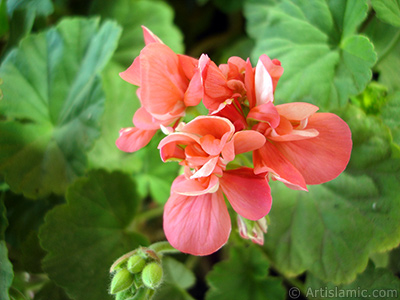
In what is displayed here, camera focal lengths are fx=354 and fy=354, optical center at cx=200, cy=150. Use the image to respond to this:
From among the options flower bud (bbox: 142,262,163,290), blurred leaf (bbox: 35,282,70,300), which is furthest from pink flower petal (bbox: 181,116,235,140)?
blurred leaf (bbox: 35,282,70,300)

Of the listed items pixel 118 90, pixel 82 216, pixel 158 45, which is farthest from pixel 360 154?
pixel 118 90

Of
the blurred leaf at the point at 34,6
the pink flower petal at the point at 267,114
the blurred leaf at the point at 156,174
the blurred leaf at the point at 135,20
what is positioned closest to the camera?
the pink flower petal at the point at 267,114

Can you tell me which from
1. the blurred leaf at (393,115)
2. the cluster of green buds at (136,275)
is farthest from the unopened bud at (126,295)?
the blurred leaf at (393,115)

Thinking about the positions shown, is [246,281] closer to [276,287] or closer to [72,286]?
[276,287]

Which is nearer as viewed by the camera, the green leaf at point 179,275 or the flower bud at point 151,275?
the flower bud at point 151,275

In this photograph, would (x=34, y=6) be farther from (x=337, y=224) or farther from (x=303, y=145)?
(x=337, y=224)

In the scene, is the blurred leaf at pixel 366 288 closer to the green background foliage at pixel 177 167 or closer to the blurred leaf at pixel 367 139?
the green background foliage at pixel 177 167

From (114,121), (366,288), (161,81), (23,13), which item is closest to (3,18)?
(23,13)
